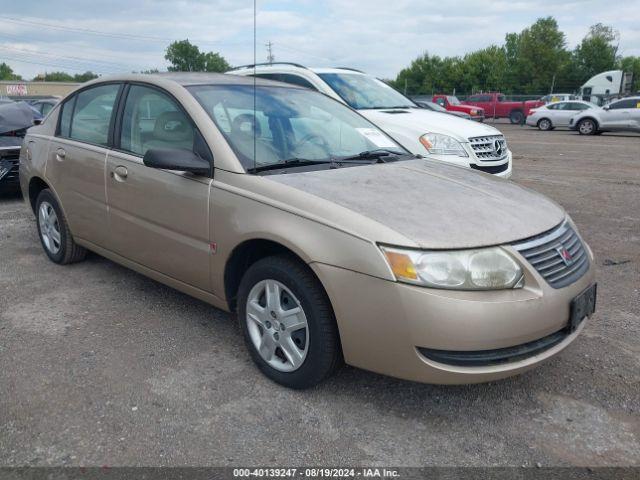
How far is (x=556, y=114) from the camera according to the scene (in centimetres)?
2481

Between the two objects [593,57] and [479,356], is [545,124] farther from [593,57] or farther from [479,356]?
[593,57]

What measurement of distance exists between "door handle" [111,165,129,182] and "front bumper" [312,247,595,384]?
1.80 m

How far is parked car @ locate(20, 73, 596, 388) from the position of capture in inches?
98.7

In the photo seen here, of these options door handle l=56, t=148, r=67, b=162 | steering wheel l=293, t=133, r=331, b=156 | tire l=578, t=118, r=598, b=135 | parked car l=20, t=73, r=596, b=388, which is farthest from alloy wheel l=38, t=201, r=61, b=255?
tire l=578, t=118, r=598, b=135

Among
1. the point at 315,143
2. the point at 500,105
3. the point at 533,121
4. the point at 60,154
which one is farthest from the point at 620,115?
the point at 60,154

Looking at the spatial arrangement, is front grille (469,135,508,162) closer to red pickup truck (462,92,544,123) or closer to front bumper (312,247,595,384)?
front bumper (312,247,595,384)

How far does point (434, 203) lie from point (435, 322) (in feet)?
2.32

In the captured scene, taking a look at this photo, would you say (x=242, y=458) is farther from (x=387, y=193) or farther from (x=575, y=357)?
(x=575, y=357)

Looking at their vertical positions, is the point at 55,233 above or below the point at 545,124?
below

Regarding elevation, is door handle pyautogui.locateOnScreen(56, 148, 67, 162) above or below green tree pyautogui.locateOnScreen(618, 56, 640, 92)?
below

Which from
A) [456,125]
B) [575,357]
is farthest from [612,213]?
[575,357]

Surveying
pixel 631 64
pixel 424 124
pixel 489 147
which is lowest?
pixel 489 147

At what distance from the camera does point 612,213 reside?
7.20 meters

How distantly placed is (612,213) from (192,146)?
5.87 meters
